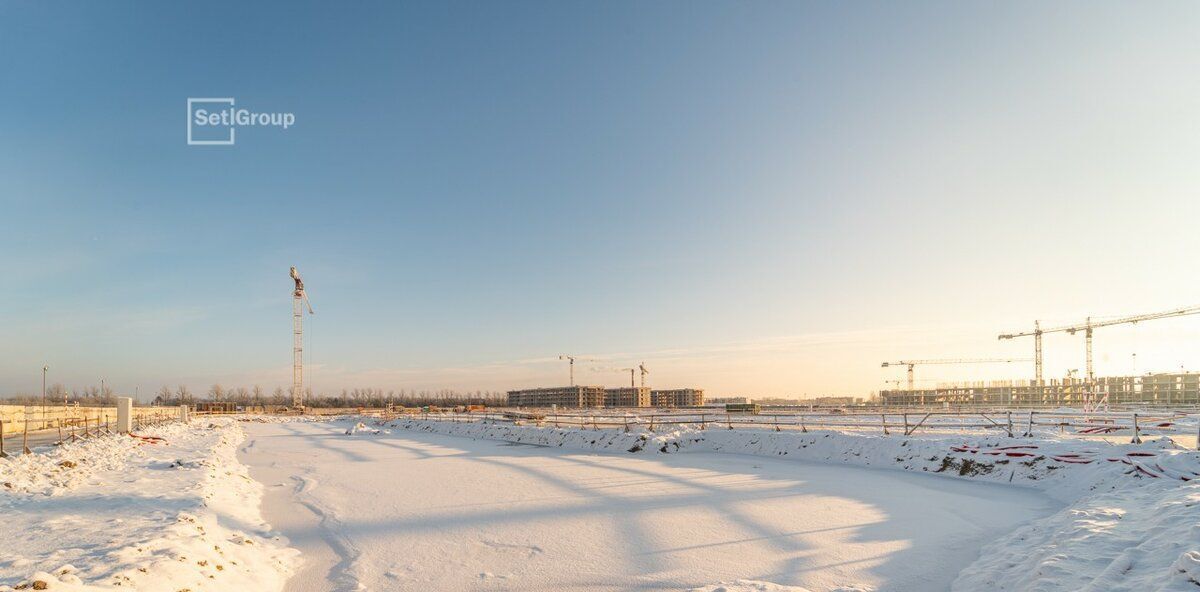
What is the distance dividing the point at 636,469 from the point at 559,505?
685 centimetres

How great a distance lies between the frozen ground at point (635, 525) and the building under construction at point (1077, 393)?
9594 cm

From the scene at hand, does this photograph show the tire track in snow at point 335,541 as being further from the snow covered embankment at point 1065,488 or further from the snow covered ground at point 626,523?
the snow covered embankment at point 1065,488

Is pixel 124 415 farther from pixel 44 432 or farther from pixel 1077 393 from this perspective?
pixel 1077 393

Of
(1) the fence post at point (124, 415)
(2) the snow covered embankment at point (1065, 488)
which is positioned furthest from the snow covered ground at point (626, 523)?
(1) the fence post at point (124, 415)

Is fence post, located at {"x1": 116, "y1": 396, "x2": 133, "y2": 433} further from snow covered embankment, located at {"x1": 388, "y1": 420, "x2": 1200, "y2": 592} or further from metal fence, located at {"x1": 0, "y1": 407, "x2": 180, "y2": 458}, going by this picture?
snow covered embankment, located at {"x1": 388, "y1": 420, "x2": 1200, "y2": 592}

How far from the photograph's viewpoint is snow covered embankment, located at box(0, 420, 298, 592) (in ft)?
23.1

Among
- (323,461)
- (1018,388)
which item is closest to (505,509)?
(323,461)

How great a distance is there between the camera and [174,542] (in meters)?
8.41

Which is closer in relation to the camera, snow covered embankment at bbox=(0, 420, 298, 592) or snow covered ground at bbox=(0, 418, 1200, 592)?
snow covered embankment at bbox=(0, 420, 298, 592)

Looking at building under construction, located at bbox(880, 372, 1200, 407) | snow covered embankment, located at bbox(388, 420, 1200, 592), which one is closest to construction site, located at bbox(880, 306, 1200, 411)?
building under construction, located at bbox(880, 372, 1200, 407)

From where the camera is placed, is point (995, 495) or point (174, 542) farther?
point (995, 495)

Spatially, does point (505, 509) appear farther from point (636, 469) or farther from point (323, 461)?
point (323, 461)

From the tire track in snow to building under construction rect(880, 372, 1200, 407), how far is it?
10319 centimetres

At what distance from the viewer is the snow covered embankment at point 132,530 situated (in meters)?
7.03
